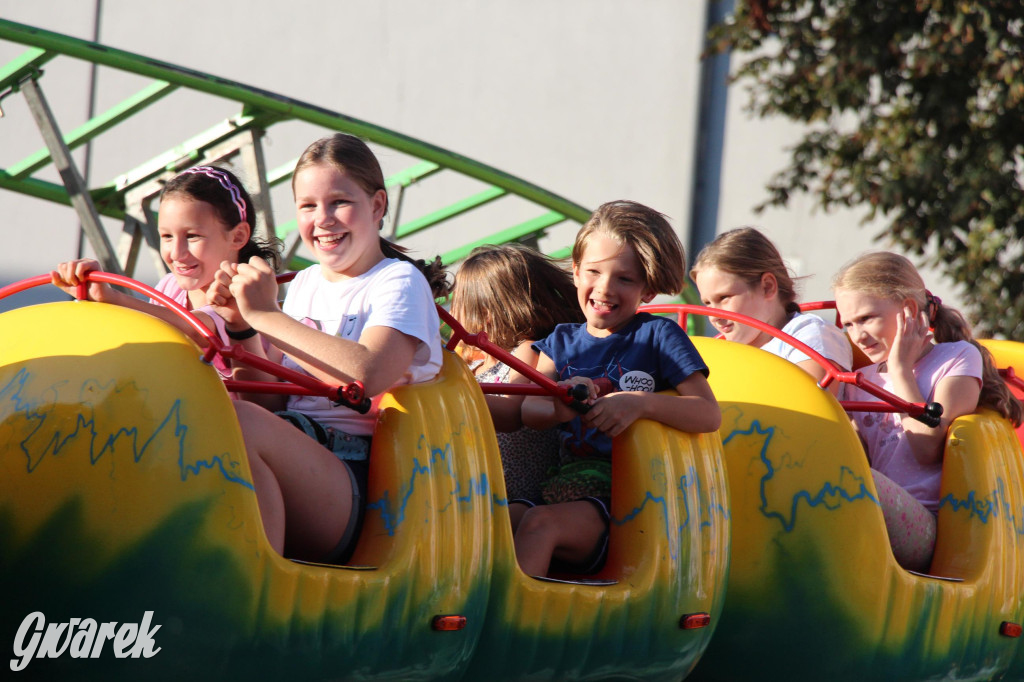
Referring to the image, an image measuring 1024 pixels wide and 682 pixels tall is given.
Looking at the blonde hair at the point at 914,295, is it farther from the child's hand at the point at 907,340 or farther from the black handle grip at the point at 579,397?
the black handle grip at the point at 579,397

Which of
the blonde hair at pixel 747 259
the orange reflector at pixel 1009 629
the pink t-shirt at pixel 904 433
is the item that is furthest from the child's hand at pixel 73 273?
the orange reflector at pixel 1009 629

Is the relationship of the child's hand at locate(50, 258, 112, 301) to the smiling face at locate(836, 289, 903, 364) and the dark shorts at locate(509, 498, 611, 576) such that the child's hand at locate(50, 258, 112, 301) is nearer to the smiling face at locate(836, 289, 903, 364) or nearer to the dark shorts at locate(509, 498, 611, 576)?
the dark shorts at locate(509, 498, 611, 576)

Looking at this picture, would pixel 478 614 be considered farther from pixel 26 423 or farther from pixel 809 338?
Result: pixel 809 338

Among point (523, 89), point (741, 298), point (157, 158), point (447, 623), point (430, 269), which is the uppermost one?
point (523, 89)

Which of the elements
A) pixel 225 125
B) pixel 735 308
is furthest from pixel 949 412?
pixel 225 125

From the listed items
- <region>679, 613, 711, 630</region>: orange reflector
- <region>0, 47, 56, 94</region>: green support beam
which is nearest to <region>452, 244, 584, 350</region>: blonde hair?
<region>679, 613, 711, 630</region>: orange reflector

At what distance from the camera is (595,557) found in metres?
2.27

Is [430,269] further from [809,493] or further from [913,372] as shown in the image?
[913,372]

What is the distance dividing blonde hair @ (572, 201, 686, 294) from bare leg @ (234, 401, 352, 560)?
83cm

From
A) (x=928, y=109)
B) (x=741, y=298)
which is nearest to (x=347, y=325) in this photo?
(x=741, y=298)

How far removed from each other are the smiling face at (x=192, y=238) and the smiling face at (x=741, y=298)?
1.37 metres

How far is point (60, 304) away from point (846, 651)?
5.76 feet

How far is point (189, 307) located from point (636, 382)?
960mm

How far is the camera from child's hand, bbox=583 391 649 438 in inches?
86.0
